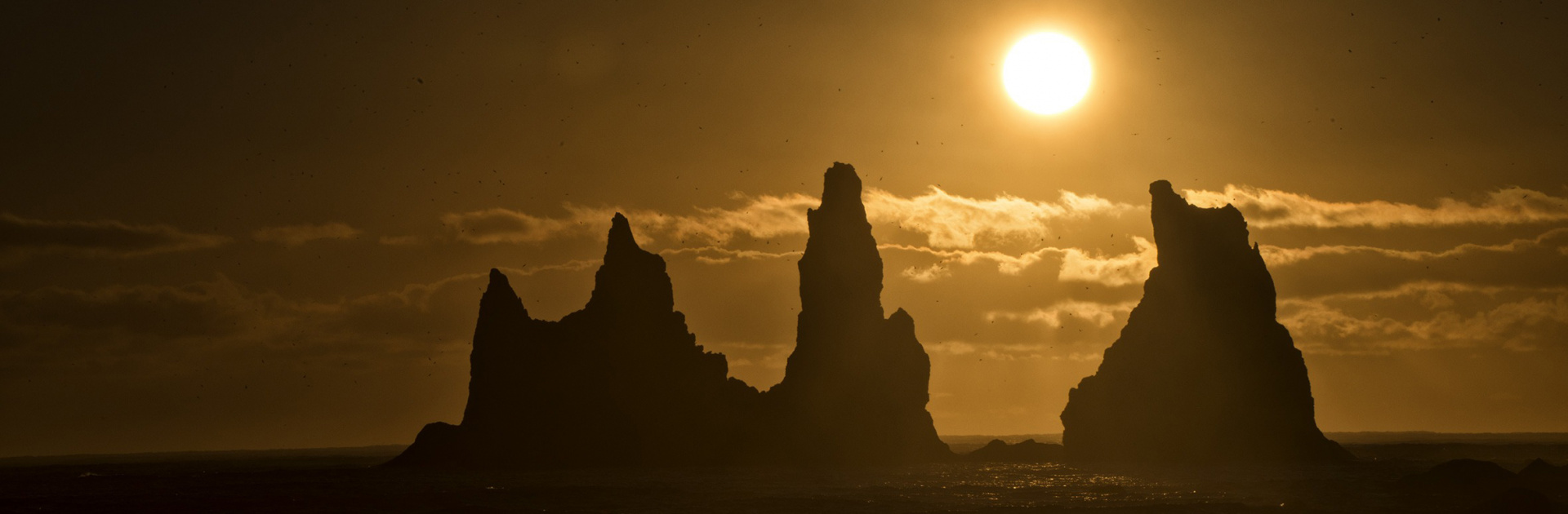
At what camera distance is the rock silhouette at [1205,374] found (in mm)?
142375

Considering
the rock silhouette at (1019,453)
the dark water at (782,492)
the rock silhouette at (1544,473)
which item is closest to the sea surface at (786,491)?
the dark water at (782,492)

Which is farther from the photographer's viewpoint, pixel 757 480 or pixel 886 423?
pixel 886 423

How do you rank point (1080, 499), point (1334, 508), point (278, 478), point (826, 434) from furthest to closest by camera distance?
1. point (826, 434)
2. point (278, 478)
3. point (1080, 499)
4. point (1334, 508)

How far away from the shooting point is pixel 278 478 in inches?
5310

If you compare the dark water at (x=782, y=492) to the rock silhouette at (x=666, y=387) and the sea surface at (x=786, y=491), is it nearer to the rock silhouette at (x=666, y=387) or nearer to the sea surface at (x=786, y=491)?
the sea surface at (x=786, y=491)

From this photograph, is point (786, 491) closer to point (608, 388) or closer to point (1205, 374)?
point (608, 388)

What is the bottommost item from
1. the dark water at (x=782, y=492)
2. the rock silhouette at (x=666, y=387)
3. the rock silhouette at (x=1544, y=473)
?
the dark water at (x=782, y=492)

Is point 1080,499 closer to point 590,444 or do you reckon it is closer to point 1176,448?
Result: point 1176,448

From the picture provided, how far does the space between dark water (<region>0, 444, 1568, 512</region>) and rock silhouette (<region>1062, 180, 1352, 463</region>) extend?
11131mm

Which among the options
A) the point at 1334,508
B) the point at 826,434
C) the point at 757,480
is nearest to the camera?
the point at 1334,508

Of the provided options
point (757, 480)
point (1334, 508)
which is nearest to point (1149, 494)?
point (1334, 508)

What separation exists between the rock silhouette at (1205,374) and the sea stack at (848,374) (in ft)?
66.7

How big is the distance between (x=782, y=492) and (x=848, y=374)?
5052 centimetres

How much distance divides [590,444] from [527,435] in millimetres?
7174
